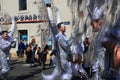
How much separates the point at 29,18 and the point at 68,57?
1889cm

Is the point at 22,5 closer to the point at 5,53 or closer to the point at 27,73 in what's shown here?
the point at 27,73

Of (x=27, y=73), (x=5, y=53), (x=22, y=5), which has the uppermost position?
(x=22, y=5)

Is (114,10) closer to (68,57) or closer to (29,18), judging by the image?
(68,57)

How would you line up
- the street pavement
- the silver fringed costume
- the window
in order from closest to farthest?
the silver fringed costume, the street pavement, the window

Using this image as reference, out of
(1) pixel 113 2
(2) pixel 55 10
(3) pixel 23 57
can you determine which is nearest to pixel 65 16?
(3) pixel 23 57

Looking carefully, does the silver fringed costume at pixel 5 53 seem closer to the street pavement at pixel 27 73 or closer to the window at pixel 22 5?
the street pavement at pixel 27 73

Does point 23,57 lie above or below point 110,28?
below

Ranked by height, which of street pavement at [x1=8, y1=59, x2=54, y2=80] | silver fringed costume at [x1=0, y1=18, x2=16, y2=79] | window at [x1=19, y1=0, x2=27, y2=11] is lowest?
street pavement at [x1=8, y1=59, x2=54, y2=80]

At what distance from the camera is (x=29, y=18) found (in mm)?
29047

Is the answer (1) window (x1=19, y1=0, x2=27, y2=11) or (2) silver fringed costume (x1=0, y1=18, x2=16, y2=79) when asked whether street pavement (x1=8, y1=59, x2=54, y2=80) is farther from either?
(1) window (x1=19, y1=0, x2=27, y2=11)

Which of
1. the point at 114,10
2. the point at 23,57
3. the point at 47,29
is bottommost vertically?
the point at 23,57

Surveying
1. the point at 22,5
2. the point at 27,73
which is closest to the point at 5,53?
the point at 27,73

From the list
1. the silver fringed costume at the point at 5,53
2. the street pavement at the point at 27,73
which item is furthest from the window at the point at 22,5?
the silver fringed costume at the point at 5,53

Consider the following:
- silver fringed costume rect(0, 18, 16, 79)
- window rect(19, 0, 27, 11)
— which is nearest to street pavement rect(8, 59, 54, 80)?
silver fringed costume rect(0, 18, 16, 79)
